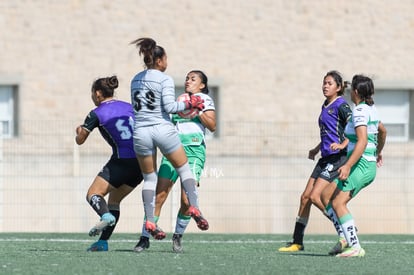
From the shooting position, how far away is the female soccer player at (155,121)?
41.3 feet

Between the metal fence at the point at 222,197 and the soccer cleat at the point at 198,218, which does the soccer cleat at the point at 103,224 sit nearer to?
the soccer cleat at the point at 198,218

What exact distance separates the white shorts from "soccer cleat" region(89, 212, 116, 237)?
71 cm

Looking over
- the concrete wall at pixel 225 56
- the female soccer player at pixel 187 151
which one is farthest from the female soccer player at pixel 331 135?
the concrete wall at pixel 225 56

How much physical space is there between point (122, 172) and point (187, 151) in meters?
0.69

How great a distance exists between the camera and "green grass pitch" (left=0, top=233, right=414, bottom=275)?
1104 centimetres

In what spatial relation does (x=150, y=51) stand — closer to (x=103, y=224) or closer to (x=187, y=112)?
(x=187, y=112)

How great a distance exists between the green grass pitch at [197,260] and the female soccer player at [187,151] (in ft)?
0.99

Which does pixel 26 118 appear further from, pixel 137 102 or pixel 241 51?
pixel 137 102

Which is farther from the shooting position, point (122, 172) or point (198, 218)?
point (122, 172)

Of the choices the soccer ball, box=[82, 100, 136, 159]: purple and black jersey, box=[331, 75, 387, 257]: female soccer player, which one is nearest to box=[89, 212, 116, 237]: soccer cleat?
box=[82, 100, 136, 159]: purple and black jersey

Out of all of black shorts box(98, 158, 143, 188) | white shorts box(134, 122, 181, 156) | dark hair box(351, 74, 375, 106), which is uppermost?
dark hair box(351, 74, 375, 106)

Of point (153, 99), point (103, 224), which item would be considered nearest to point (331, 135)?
point (153, 99)

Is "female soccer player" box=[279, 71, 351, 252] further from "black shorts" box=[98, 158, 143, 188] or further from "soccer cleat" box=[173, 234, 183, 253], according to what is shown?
"black shorts" box=[98, 158, 143, 188]

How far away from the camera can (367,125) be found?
12.6 metres
